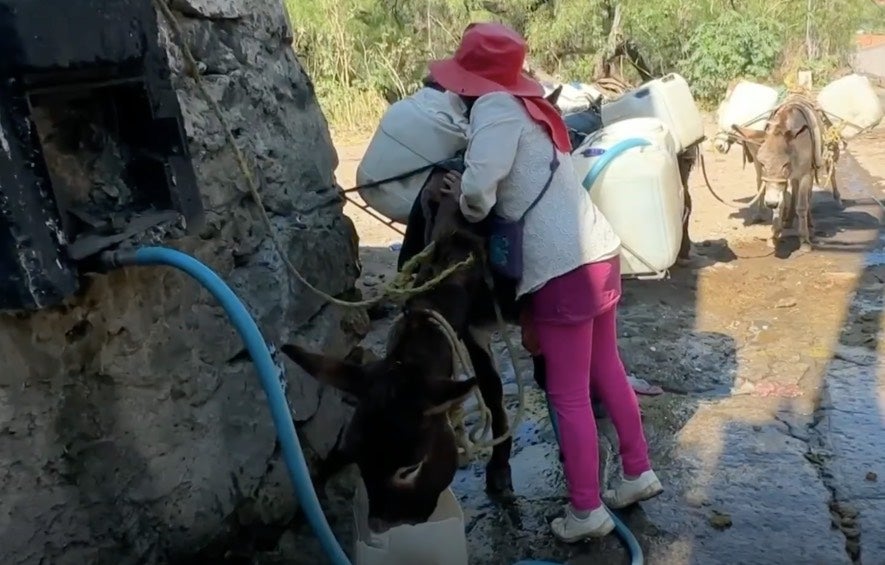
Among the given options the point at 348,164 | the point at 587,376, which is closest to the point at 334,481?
the point at 587,376

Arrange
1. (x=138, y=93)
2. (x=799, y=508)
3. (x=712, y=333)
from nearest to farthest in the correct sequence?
(x=138, y=93)
(x=799, y=508)
(x=712, y=333)

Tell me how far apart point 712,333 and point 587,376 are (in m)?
2.84

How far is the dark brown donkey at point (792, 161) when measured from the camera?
827 centimetres

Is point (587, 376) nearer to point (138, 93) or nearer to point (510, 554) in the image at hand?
point (510, 554)

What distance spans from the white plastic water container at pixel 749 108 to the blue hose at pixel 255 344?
24.0 feet

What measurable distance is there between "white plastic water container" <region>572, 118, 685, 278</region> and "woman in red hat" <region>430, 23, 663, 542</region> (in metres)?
1.29

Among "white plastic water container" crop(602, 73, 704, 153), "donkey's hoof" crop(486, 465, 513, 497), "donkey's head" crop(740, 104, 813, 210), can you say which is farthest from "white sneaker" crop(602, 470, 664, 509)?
"donkey's head" crop(740, 104, 813, 210)

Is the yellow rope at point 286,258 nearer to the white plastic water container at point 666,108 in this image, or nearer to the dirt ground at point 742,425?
the dirt ground at point 742,425

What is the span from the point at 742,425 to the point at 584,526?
1353mm

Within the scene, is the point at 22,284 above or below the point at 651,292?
above

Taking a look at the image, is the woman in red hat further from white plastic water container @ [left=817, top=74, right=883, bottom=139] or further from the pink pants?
white plastic water container @ [left=817, top=74, right=883, bottom=139]

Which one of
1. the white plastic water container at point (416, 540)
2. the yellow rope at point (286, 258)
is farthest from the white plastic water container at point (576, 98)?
the white plastic water container at point (416, 540)

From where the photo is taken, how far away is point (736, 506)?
12.1 ft

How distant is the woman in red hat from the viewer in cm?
312
